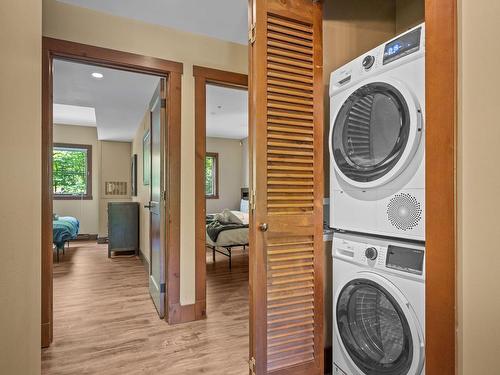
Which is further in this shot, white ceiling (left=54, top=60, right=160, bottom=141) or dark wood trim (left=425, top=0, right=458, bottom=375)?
white ceiling (left=54, top=60, right=160, bottom=141)

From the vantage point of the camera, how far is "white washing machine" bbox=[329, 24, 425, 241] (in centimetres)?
124

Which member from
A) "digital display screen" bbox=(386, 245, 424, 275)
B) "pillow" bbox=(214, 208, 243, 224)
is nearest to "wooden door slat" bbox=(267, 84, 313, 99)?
"digital display screen" bbox=(386, 245, 424, 275)

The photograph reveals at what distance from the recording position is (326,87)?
Result: 1.92 meters

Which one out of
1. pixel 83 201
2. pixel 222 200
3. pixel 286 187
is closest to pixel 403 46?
pixel 286 187

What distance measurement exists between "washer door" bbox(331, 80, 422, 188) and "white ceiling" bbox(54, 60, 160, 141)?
2468 mm

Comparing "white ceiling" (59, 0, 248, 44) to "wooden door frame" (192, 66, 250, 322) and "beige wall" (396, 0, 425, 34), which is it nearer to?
"wooden door frame" (192, 66, 250, 322)

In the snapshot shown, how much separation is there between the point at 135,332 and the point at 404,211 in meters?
2.21

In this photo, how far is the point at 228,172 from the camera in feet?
25.7

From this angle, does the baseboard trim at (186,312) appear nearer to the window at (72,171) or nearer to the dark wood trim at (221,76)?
the dark wood trim at (221,76)

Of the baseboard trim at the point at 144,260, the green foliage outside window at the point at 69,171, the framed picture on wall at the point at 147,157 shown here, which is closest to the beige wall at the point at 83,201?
A: the green foliage outside window at the point at 69,171
